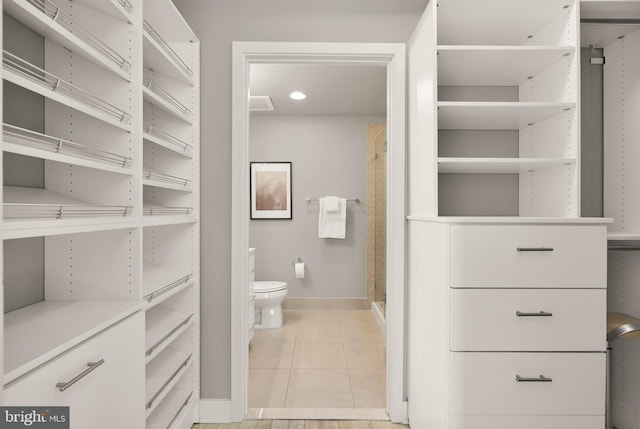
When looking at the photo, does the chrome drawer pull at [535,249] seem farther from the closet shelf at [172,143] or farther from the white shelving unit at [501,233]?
the closet shelf at [172,143]

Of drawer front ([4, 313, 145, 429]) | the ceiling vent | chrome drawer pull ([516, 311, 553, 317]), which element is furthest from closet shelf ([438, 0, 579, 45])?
the ceiling vent

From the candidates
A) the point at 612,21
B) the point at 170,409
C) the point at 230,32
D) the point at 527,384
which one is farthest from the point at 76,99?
the point at 612,21

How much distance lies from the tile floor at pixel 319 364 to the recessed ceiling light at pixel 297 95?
2.33 meters

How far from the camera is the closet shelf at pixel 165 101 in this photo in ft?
5.15

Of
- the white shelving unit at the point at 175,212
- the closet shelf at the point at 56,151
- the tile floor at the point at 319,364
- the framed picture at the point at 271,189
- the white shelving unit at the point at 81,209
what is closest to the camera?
the closet shelf at the point at 56,151

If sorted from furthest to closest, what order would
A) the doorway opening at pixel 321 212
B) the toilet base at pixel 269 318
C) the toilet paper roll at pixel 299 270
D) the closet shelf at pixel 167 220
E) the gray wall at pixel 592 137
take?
the toilet paper roll at pixel 299 270
the doorway opening at pixel 321 212
the toilet base at pixel 269 318
the gray wall at pixel 592 137
the closet shelf at pixel 167 220

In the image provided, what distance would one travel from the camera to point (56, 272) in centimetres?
135

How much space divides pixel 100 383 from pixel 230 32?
71.2 inches

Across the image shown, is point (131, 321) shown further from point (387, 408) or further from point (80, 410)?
point (387, 408)

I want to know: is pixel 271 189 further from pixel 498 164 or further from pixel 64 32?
pixel 64 32

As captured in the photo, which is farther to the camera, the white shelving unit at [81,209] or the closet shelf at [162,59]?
the closet shelf at [162,59]

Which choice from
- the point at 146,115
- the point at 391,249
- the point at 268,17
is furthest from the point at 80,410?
the point at 268,17

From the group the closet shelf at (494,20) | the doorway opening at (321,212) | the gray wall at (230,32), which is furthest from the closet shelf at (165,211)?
the doorway opening at (321,212)

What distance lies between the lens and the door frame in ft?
6.93
